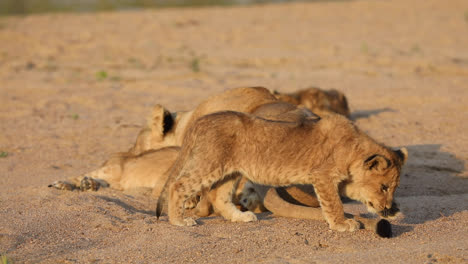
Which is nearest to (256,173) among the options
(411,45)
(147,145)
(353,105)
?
(147,145)

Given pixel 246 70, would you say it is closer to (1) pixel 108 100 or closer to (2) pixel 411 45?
(1) pixel 108 100

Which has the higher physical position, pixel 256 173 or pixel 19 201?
pixel 256 173

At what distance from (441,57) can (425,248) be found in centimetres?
1310

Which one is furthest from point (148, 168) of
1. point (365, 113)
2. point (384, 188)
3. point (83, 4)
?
point (83, 4)

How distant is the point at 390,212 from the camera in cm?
609

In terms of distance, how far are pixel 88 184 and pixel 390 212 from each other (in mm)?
3531

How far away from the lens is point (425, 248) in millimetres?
5406

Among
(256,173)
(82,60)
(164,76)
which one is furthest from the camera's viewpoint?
(82,60)

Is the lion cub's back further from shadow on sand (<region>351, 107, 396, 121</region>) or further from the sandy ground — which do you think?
shadow on sand (<region>351, 107, 396, 121</region>)

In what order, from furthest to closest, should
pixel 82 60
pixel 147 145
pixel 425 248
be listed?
pixel 82 60 → pixel 147 145 → pixel 425 248

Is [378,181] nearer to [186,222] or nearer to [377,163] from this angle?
[377,163]

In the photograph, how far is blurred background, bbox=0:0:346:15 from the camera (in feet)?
97.3

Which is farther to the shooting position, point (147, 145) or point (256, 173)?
point (147, 145)

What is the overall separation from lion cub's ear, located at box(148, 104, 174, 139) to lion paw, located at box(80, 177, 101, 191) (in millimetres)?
1179
